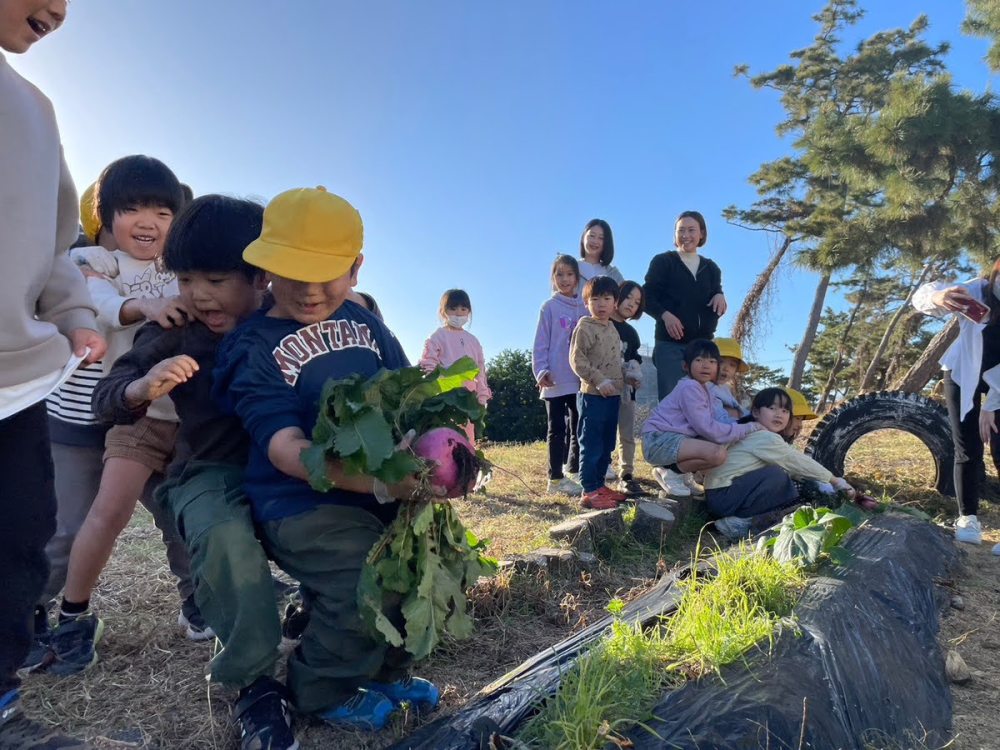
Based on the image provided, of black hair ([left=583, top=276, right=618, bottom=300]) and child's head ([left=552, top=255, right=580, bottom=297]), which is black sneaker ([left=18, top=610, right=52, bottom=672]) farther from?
child's head ([left=552, top=255, right=580, bottom=297])

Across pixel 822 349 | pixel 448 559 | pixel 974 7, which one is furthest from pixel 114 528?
pixel 822 349

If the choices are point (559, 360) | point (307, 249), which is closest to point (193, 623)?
point (307, 249)

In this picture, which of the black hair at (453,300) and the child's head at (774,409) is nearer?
the child's head at (774,409)

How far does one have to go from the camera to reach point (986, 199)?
10539 millimetres

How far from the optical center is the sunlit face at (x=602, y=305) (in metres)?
5.19

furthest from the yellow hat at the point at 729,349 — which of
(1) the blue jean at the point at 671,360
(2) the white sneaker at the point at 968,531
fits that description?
(2) the white sneaker at the point at 968,531

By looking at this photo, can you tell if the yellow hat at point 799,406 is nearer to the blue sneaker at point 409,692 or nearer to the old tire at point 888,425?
the old tire at point 888,425

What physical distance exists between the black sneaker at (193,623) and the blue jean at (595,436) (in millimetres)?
2990

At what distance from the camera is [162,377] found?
6.20 ft

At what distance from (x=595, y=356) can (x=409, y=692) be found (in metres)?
3.35

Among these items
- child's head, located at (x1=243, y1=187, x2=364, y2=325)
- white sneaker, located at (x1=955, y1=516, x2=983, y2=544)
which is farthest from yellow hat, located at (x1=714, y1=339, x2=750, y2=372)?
child's head, located at (x1=243, y1=187, x2=364, y2=325)

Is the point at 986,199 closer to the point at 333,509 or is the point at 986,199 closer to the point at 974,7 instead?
the point at 974,7

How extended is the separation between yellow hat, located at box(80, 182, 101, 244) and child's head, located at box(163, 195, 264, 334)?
83cm

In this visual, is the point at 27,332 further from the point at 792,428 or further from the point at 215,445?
the point at 792,428
